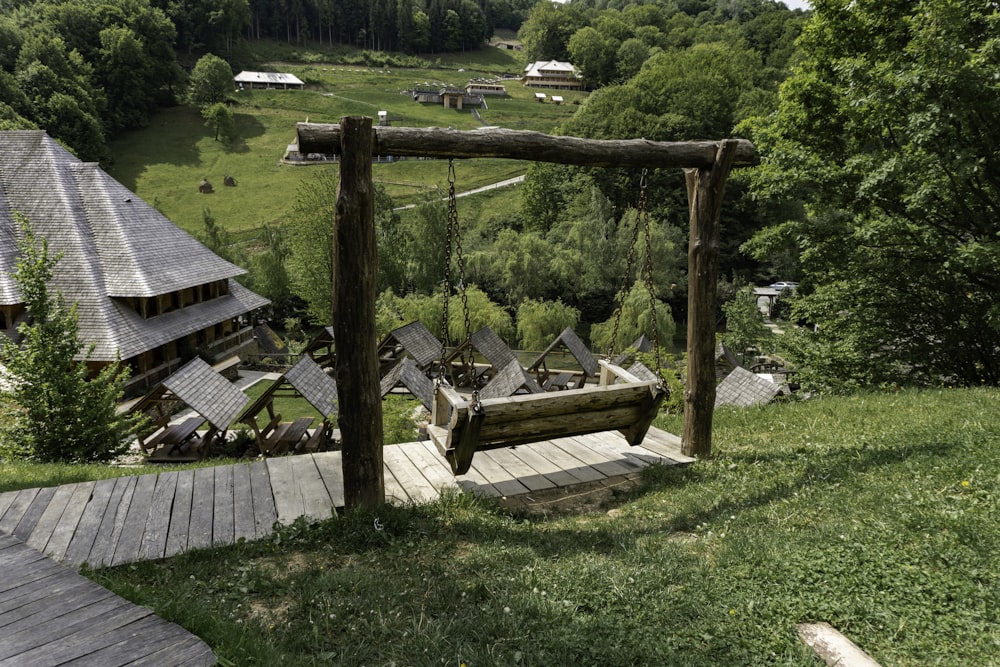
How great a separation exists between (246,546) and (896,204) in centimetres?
1148

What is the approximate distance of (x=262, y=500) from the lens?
5.97 meters

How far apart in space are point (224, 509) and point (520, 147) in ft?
14.8

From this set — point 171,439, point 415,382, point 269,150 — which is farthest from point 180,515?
point 269,150

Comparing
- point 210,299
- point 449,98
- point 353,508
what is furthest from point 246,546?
point 449,98

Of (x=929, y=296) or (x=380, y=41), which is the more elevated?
(x=380, y=41)

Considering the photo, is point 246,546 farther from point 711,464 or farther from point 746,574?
point 711,464

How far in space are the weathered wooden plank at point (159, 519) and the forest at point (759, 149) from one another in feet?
35.0

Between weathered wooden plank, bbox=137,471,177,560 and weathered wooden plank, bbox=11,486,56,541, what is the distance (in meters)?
0.89

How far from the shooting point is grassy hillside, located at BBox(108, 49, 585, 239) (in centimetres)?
5491

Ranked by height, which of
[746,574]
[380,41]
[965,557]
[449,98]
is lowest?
[746,574]

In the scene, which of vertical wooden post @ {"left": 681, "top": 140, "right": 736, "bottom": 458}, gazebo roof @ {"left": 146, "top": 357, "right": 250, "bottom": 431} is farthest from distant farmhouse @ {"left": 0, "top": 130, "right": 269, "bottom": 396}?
vertical wooden post @ {"left": 681, "top": 140, "right": 736, "bottom": 458}

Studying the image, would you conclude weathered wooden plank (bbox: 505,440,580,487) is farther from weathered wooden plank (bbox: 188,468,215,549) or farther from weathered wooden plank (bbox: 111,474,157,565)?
weathered wooden plank (bbox: 111,474,157,565)

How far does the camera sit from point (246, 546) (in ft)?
16.9

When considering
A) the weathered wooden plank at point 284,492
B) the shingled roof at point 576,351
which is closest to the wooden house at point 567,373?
the shingled roof at point 576,351
